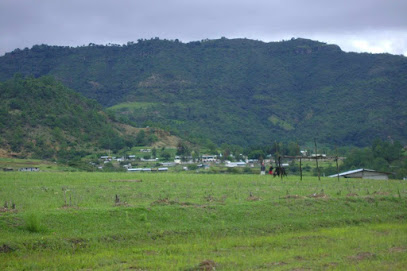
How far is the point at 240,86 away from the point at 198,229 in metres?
118

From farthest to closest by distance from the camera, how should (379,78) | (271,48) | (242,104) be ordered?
(271,48)
(242,104)
(379,78)

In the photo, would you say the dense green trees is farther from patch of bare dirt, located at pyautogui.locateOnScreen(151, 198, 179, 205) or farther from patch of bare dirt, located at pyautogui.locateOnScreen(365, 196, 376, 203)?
patch of bare dirt, located at pyautogui.locateOnScreen(365, 196, 376, 203)

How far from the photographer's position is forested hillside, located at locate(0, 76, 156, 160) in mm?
63688

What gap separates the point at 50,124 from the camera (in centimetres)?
6881

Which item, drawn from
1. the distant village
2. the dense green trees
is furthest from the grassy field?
the dense green trees

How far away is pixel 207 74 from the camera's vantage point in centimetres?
14100

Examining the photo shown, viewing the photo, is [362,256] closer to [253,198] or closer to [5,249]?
[253,198]

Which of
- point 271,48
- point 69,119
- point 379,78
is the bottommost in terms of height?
point 69,119

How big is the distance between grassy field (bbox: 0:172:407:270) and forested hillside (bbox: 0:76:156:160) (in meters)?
40.4

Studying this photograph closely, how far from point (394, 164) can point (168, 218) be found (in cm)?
4923

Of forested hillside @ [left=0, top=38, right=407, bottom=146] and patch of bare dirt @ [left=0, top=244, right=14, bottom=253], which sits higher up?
forested hillside @ [left=0, top=38, right=407, bottom=146]

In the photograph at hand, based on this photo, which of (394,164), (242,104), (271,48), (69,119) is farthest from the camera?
(271,48)

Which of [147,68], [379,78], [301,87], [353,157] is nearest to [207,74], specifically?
[147,68]

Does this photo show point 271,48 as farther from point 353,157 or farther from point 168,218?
point 168,218
